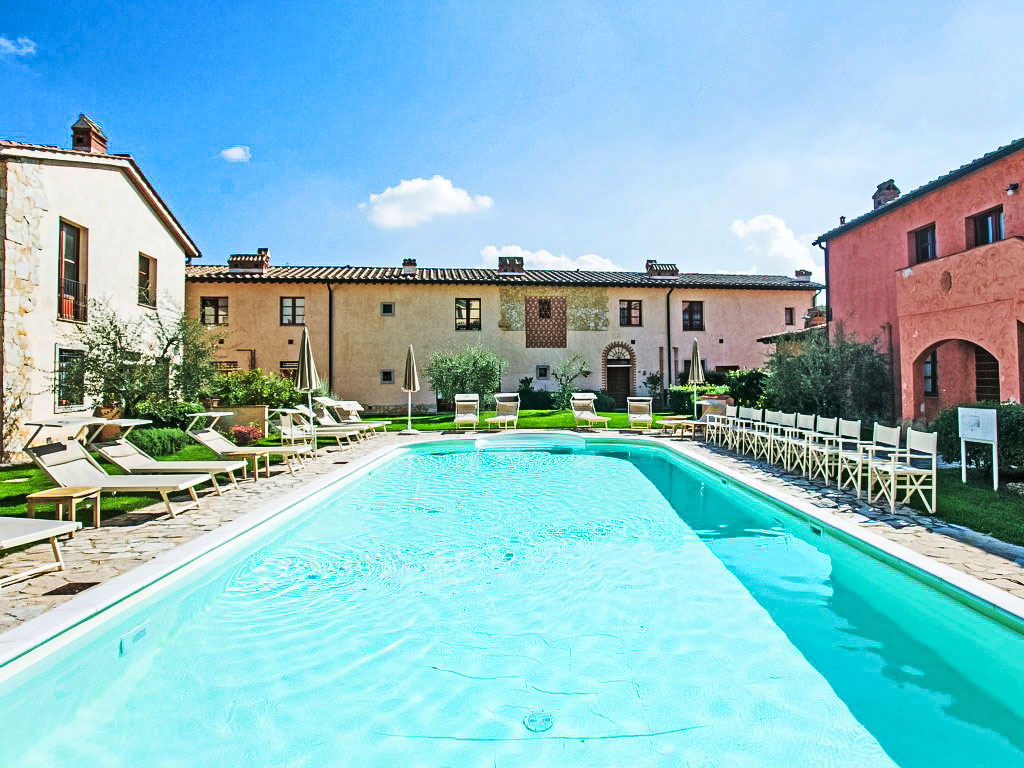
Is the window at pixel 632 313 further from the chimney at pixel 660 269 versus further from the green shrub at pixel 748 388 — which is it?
the green shrub at pixel 748 388

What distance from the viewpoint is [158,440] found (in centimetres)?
1054

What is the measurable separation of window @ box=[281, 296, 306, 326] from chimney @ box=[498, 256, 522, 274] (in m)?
8.69

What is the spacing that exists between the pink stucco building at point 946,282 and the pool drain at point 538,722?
9641 mm

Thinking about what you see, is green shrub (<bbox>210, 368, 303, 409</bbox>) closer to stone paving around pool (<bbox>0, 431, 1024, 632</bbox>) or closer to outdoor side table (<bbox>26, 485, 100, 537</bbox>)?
stone paving around pool (<bbox>0, 431, 1024, 632</bbox>)

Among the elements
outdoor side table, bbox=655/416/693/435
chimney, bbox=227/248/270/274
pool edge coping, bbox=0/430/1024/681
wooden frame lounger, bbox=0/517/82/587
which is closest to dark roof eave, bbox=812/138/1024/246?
outdoor side table, bbox=655/416/693/435

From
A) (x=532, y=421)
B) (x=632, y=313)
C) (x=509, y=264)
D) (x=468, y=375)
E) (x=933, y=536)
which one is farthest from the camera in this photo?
(x=509, y=264)

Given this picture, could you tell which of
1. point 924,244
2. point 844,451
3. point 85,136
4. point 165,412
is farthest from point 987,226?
point 85,136

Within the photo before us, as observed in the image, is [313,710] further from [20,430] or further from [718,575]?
[20,430]

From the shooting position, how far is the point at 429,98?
11.7 meters

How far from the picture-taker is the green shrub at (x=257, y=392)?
51.9 ft

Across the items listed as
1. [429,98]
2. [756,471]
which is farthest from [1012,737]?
[429,98]

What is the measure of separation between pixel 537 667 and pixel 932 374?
43.5 ft

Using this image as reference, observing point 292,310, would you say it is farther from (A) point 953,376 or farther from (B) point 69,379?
(A) point 953,376

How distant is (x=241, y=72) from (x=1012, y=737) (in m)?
13.1
